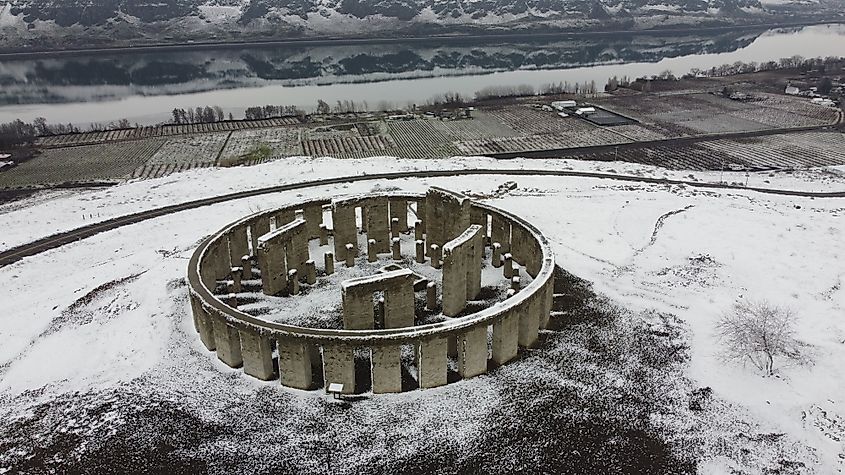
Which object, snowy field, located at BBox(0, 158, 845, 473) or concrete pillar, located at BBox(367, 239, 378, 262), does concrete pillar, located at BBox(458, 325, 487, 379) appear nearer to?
snowy field, located at BBox(0, 158, 845, 473)

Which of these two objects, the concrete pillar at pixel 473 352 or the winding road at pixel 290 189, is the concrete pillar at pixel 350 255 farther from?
the winding road at pixel 290 189

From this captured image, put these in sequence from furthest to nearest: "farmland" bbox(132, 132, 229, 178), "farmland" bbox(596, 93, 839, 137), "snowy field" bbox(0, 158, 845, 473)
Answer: "farmland" bbox(596, 93, 839, 137) < "farmland" bbox(132, 132, 229, 178) < "snowy field" bbox(0, 158, 845, 473)

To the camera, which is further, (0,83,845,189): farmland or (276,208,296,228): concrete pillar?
(0,83,845,189): farmland

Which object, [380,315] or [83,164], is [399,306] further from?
[83,164]

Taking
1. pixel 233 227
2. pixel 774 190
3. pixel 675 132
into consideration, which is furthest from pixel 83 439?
pixel 675 132

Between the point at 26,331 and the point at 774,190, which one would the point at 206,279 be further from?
the point at 774,190

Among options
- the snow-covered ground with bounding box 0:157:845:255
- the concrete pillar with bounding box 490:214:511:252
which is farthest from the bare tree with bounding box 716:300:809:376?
the snow-covered ground with bounding box 0:157:845:255

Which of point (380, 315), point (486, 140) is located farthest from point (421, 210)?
point (486, 140)
